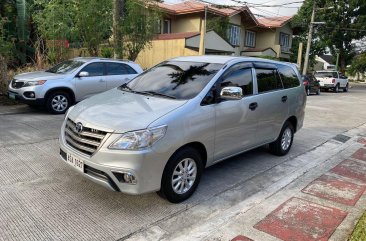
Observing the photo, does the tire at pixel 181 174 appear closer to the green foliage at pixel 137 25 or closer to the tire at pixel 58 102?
the tire at pixel 58 102

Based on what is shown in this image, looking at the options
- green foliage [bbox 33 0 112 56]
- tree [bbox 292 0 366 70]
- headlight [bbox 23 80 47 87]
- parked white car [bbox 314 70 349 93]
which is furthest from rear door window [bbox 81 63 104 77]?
tree [bbox 292 0 366 70]

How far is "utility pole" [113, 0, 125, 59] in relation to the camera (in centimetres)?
1226

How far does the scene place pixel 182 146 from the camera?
3971 millimetres

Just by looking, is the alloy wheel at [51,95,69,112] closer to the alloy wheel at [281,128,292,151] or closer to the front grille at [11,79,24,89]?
the front grille at [11,79,24,89]

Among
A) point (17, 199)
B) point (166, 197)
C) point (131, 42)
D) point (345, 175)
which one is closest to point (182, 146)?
point (166, 197)

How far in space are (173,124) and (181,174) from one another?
0.69 m

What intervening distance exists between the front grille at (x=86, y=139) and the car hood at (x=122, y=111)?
7cm

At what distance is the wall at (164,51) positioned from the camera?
820 inches

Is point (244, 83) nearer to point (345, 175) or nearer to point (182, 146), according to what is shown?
point (182, 146)

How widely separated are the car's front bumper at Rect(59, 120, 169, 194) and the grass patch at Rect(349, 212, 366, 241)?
221 cm

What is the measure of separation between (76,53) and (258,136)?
10.4 m

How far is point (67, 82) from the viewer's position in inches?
350

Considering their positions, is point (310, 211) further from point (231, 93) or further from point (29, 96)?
point (29, 96)

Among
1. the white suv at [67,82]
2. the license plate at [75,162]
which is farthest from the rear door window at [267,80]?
the white suv at [67,82]
